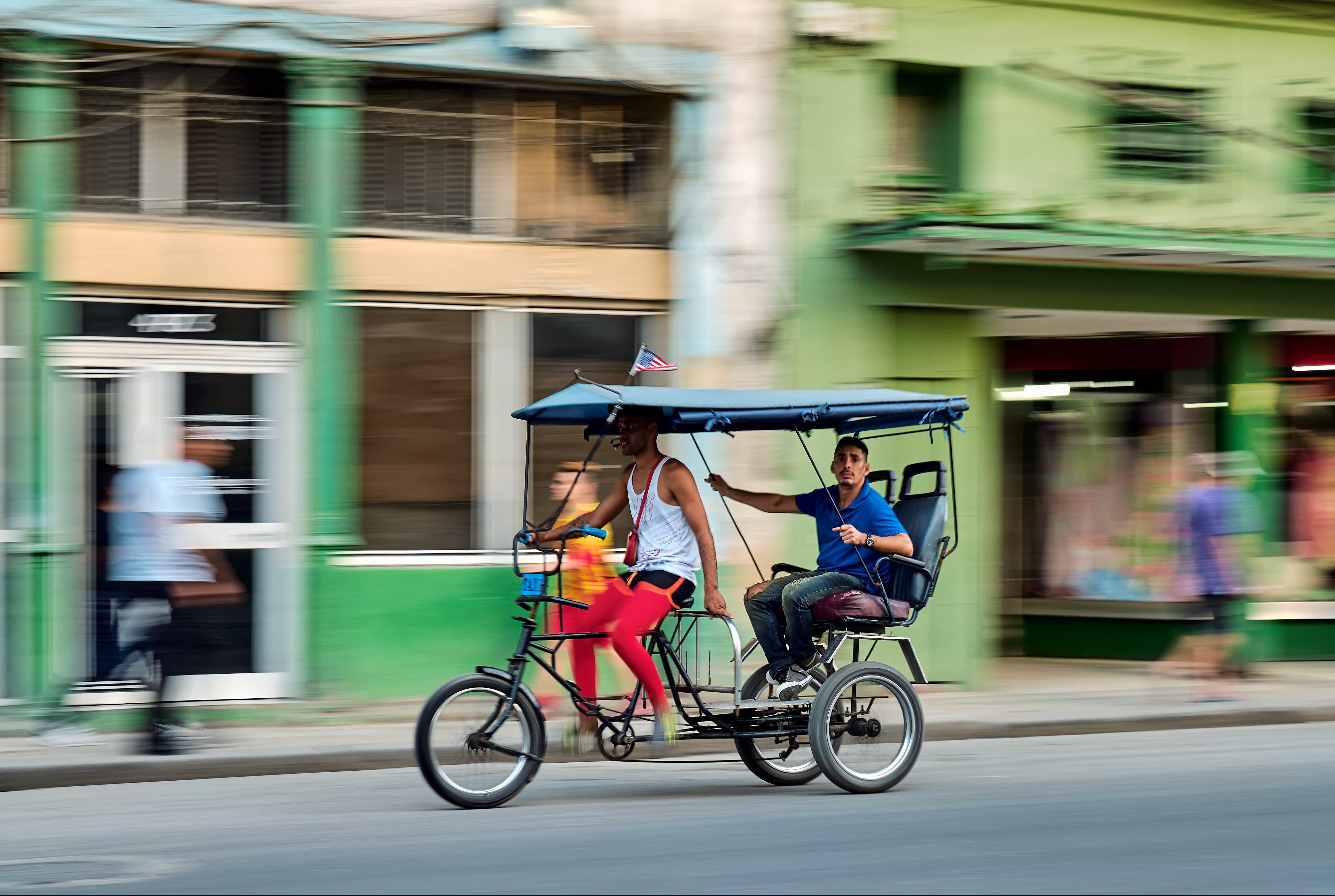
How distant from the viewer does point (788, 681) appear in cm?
832

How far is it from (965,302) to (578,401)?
5966 mm

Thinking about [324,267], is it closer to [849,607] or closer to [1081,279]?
[849,607]

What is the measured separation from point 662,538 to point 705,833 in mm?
1546

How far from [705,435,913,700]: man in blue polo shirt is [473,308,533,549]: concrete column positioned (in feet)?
12.4

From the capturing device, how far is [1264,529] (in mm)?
14531

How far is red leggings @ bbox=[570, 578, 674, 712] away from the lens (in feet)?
25.7

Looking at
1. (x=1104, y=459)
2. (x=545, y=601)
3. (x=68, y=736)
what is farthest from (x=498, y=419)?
(x=1104, y=459)

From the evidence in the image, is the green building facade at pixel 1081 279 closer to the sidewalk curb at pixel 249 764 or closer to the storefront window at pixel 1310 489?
the storefront window at pixel 1310 489

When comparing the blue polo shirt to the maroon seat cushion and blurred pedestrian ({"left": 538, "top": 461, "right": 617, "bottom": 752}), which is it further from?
blurred pedestrian ({"left": 538, "top": 461, "right": 617, "bottom": 752})

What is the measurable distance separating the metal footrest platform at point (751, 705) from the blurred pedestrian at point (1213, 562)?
5199 mm

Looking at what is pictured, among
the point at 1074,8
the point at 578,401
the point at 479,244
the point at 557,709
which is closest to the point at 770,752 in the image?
the point at 557,709

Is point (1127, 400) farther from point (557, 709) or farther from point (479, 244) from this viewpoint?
point (557, 709)

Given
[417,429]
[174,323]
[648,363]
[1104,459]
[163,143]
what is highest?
[163,143]

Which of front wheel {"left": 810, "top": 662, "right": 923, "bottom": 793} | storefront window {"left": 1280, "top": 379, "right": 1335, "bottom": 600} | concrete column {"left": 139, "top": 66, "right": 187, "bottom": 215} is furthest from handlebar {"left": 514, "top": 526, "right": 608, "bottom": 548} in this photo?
storefront window {"left": 1280, "top": 379, "right": 1335, "bottom": 600}
